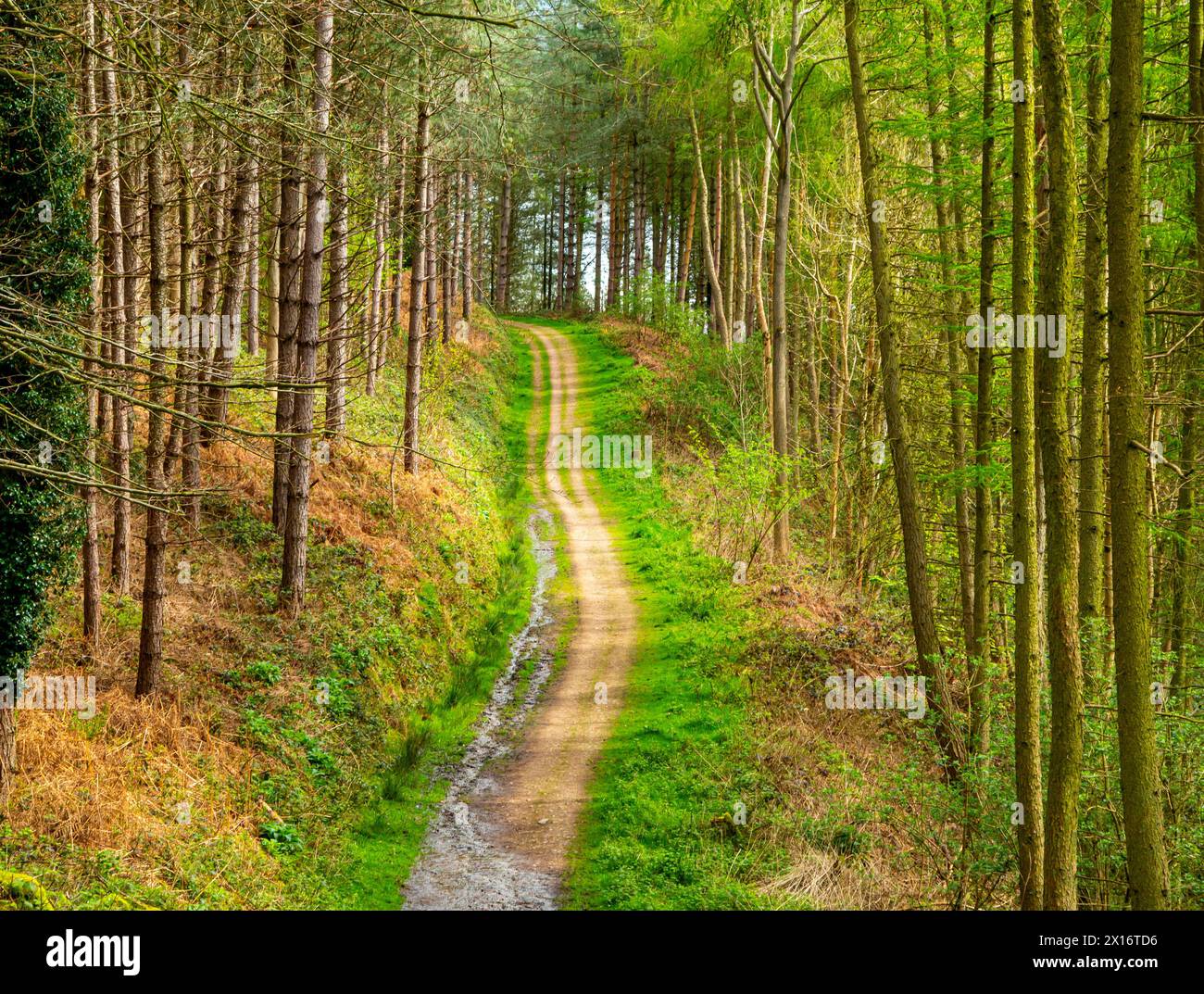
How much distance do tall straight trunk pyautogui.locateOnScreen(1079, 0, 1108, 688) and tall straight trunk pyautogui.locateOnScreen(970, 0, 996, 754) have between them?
979mm

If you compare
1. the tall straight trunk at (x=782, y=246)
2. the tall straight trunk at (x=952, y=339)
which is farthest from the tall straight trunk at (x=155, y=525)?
the tall straight trunk at (x=782, y=246)

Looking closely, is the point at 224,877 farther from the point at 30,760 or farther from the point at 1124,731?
the point at 1124,731

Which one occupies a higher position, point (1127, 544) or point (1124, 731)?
point (1127, 544)

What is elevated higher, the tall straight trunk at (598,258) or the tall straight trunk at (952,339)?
the tall straight trunk at (598,258)

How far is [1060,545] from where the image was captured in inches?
259

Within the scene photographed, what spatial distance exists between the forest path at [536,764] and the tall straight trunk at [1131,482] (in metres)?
4.71

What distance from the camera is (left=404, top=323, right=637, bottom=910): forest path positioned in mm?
8391

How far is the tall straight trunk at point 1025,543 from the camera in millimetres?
7395

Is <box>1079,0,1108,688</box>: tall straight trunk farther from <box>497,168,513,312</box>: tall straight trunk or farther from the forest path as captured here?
<box>497,168,513,312</box>: tall straight trunk

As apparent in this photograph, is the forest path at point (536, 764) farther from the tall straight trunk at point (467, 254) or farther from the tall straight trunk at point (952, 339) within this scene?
the tall straight trunk at point (467, 254)

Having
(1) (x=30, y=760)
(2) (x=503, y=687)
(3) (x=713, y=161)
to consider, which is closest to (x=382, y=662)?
(2) (x=503, y=687)

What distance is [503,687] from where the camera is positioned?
44.7ft

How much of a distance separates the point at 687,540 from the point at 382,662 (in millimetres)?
8733


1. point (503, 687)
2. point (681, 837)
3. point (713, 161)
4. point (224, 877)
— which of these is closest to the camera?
point (224, 877)
